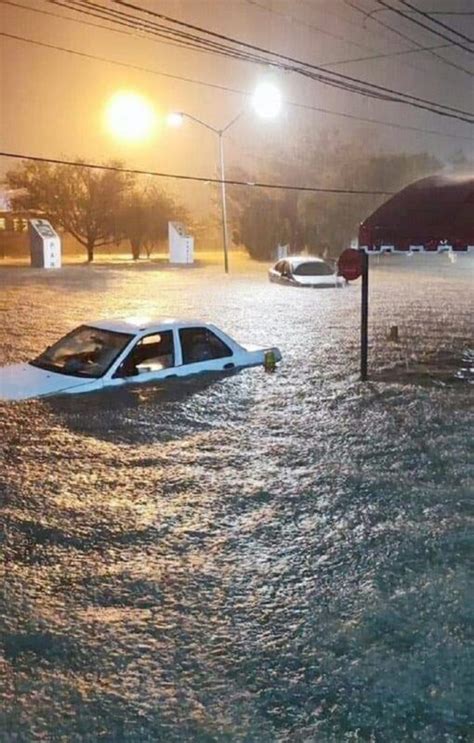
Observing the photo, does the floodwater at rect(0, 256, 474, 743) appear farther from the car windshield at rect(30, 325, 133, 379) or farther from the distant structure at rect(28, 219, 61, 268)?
the distant structure at rect(28, 219, 61, 268)

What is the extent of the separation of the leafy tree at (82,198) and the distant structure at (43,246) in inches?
336

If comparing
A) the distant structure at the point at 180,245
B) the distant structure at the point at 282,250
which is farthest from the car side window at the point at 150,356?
the distant structure at the point at 282,250

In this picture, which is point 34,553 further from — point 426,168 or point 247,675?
point 426,168

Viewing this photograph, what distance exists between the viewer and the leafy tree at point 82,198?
5900 centimetres

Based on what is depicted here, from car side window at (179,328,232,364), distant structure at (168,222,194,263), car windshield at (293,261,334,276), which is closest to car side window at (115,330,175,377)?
car side window at (179,328,232,364)

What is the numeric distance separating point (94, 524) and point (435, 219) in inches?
403

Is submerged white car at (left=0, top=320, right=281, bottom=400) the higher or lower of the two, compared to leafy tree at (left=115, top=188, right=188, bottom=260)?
lower

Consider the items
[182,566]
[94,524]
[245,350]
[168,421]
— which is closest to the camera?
[182,566]

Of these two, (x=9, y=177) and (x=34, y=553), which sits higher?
(x=9, y=177)

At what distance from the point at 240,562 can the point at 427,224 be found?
34.0 ft

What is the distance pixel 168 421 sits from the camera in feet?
35.0

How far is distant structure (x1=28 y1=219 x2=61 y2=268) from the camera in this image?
48375mm

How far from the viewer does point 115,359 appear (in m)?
11.4


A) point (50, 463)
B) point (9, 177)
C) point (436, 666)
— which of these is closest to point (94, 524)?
point (50, 463)
